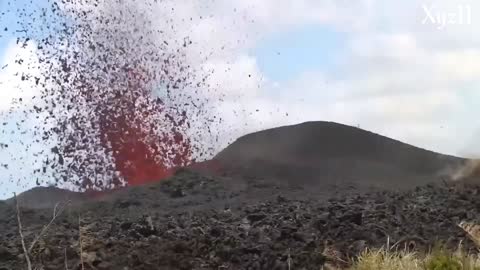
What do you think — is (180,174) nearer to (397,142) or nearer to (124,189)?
(124,189)

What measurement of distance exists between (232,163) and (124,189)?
12.2 feet

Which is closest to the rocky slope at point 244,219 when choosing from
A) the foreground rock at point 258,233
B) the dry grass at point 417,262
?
the foreground rock at point 258,233

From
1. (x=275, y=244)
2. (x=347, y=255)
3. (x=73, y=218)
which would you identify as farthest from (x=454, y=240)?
(x=73, y=218)

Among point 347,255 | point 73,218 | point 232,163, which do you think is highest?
point 232,163

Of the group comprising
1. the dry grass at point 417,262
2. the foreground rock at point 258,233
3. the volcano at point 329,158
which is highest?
the volcano at point 329,158

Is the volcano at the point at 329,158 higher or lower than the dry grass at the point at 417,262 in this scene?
higher

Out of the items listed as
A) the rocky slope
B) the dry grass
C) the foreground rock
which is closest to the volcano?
the rocky slope

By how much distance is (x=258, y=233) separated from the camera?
10.5 metres

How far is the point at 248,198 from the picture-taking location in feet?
53.7

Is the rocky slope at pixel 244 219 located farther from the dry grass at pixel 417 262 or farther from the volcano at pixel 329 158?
the dry grass at pixel 417 262

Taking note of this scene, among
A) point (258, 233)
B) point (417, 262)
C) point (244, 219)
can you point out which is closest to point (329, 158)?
point (244, 219)

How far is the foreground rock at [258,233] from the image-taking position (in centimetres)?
934

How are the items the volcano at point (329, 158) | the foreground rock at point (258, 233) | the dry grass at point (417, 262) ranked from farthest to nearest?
the volcano at point (329, 158)
the foreground rock at point (258, 233)
the dry grass at point (417, 262)

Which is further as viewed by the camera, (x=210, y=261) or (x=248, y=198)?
(x=248, y=198)
